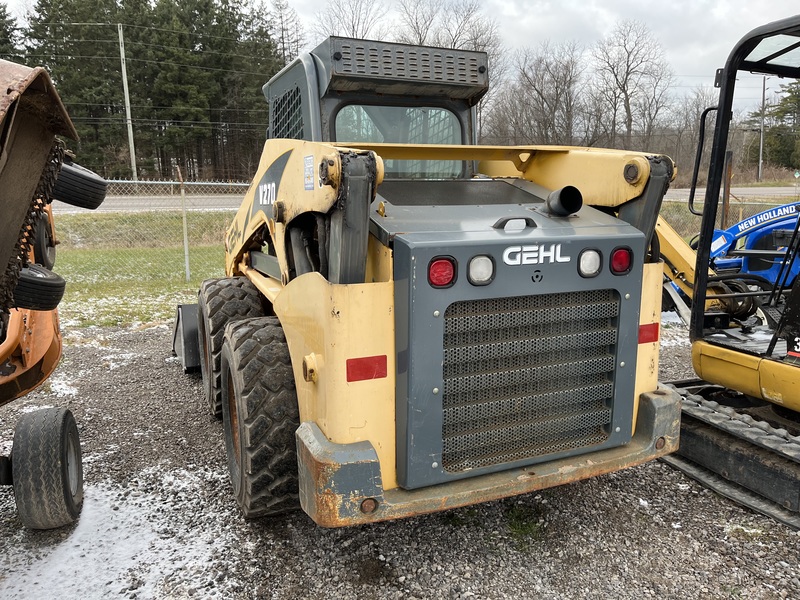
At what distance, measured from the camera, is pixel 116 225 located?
15945mm

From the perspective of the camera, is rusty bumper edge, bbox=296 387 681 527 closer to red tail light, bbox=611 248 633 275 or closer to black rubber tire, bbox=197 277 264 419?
red tail light, bbox=611 248 633 275

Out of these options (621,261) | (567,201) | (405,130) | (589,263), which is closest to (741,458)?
(621,261)

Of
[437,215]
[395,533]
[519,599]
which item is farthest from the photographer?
[395,533]

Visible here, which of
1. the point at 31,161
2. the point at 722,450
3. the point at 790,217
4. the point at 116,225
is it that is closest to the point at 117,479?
the point at 31,161

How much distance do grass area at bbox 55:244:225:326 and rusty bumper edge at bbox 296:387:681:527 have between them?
Answer: 6.27 meters

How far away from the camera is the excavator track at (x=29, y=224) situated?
2.59 meters

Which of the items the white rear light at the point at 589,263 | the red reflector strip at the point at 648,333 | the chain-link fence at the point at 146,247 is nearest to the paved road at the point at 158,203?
the chain-link fence at the point at 146,247

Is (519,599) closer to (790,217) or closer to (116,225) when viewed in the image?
(790,217)

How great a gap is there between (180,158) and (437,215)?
3660cm

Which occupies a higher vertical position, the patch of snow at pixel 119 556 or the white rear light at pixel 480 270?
the white rear light at pixel 480 270

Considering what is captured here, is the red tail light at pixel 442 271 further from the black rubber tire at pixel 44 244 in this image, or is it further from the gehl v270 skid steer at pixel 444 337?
the black rubber tire at pixel 44 244

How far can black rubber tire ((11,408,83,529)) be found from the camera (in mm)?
3094

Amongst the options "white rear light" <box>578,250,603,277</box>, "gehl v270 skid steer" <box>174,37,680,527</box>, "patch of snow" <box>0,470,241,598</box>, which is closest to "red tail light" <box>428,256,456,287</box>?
"gehl v270 skid steer" <box>174,37,680,527</box>

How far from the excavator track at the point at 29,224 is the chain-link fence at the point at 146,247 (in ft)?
19.0
